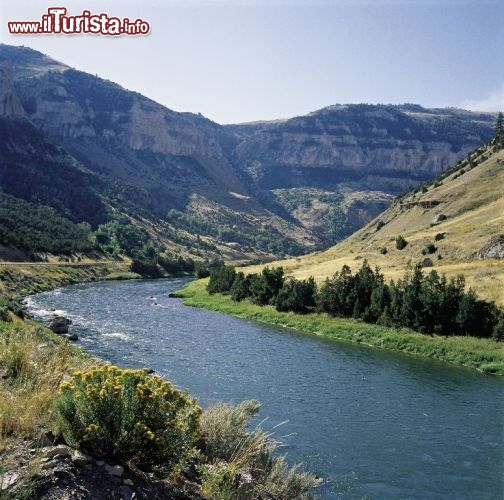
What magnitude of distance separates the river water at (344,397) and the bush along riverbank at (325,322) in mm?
3024

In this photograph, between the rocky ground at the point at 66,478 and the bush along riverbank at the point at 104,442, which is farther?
the bush along riverbank at the point at 104,442

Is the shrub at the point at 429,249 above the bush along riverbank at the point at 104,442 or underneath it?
above

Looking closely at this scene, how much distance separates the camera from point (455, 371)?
153ft

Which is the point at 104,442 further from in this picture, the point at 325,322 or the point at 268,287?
the point at 268,287

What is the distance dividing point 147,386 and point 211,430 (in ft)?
15.2

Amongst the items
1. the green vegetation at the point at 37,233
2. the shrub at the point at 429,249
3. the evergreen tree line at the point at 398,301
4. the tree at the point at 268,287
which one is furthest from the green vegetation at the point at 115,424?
the green vegetation at the point at 37,233

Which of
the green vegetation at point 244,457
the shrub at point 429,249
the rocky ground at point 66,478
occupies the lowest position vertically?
the green vegetation at point 244,457

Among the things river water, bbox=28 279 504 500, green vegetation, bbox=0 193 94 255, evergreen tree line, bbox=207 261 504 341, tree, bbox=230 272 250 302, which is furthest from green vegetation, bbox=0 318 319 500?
green vegetation, bbox=0 193 94 255

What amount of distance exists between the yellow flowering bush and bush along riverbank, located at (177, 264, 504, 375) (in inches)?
1705

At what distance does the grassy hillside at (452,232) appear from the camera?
230ft

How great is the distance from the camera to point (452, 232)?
91500 millimetres

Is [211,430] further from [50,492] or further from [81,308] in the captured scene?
[81,308]

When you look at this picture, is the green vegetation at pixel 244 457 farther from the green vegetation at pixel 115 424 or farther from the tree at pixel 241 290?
the tree at pixel 241 290

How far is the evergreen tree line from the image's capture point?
182 feet
